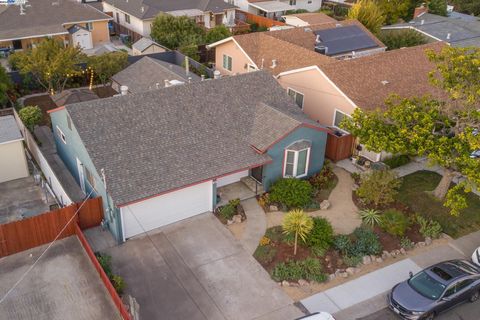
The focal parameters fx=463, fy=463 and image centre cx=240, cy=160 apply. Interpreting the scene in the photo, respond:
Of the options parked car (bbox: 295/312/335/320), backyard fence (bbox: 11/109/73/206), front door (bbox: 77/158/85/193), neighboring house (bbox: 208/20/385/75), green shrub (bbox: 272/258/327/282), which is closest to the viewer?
parked car (bbox: 295/312/335/320)

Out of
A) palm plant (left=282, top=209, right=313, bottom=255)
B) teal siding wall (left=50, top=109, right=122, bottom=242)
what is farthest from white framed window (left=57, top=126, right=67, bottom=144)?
palm plant (left=282, top=209, right=313, bottom=255)

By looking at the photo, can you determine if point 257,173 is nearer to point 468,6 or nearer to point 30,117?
point 30,117

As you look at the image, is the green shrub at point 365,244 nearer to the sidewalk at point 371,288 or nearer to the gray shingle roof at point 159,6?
the sidewalk at point 371,288

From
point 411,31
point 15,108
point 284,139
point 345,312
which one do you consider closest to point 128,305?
point 345,312

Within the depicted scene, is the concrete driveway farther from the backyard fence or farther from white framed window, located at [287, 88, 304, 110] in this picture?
white framed window, located at [287, 88, 304, 110]

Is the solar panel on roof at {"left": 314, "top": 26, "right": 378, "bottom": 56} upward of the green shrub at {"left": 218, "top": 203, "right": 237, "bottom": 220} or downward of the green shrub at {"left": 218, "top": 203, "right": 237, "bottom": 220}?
upward

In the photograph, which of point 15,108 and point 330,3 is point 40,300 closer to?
point 15,108

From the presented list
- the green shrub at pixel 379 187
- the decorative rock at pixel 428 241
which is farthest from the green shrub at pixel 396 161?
the decorative rock at pixel 428 241

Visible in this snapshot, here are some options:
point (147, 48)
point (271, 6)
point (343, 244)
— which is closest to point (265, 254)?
point (343, 244)

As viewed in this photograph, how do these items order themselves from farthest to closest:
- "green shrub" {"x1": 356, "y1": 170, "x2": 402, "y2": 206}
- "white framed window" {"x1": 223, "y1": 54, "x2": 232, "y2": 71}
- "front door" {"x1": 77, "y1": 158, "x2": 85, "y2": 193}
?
1. "white framed window" {"x1": 223, "y1": 54, "x2": 232, "y2": 71}
2. "front door" {"x1": 77, "y1": 158, "x2": 85, "y2": 193}
3. "green shrub" {"x1": 356, "y1": 170, "x2": 402, "y2": 206}
